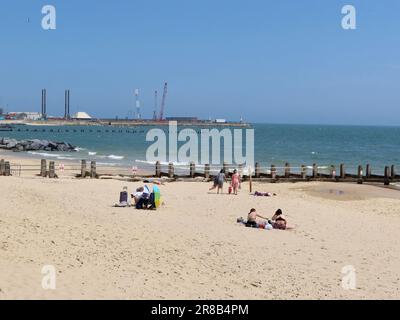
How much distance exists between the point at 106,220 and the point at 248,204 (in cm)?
708

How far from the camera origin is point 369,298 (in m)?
9.78

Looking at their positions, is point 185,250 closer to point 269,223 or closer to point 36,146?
point 269,223

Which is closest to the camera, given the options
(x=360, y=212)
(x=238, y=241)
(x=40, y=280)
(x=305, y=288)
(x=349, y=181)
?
(x=40, y=280)

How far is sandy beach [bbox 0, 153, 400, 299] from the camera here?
968 centimetres

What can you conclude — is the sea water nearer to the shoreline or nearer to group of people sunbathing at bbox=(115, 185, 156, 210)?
group of people sunbathing at bbox=(115, 185, 156, 210)

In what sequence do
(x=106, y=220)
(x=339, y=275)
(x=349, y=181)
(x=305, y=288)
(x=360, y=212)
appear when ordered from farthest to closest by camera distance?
(x=349, y=181) < (x=360, y=212) < (x=106, y=220) < (x=339, y=275) < (x=305, y=288)

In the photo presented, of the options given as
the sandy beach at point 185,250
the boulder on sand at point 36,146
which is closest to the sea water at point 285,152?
the boulder on sand at point 36,146

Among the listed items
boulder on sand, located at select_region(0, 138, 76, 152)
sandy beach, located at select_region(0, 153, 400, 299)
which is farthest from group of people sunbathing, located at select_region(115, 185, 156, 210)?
boulder on sand, located at select_region(0, 138, 76, 152)

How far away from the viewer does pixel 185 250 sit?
1232 cm

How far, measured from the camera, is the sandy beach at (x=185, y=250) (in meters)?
9.68

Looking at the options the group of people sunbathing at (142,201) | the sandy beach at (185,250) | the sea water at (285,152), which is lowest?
the sandy beach at (185,250)

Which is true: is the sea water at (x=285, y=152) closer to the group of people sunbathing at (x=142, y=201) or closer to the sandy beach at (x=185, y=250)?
the group of people sunbathing at (x=142, y=201)
